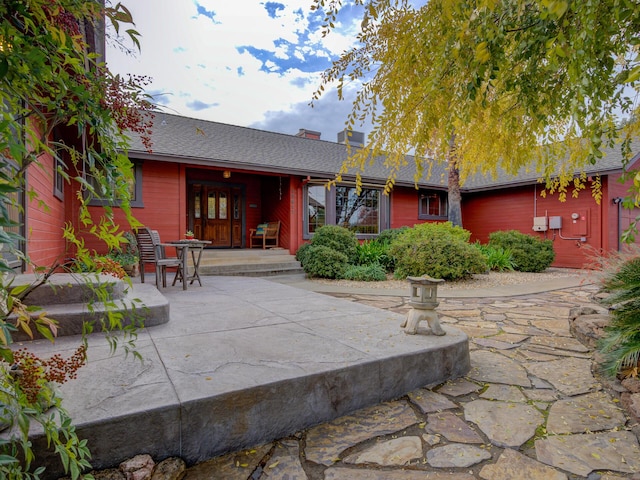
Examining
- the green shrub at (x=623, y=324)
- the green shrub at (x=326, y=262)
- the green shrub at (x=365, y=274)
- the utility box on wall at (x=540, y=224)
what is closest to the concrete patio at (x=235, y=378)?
the green shrub at (x=623, y=324)

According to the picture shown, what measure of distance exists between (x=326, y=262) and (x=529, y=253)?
578 cm

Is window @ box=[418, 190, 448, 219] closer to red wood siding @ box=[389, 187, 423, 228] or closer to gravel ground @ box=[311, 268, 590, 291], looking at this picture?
red wood siding @ box=[389, 187, 423, 228]

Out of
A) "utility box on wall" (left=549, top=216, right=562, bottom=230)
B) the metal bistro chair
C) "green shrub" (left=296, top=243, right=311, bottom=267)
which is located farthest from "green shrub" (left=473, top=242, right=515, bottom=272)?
the metal bistro chair

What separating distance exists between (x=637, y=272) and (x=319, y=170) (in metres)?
8.66

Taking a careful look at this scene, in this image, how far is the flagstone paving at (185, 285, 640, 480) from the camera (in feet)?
5.55

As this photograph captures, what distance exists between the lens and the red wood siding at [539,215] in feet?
36.1

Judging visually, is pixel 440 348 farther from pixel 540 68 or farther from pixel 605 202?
pixel 605 202

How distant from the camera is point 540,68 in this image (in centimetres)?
221

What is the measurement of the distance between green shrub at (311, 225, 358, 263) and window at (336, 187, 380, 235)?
2533 millimetres

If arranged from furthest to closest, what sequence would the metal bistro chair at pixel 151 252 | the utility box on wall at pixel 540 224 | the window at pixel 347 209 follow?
the utility box on wall at pixel 540 224, the window at pixel 347 209, the metal bistro chair at pixel 151 252

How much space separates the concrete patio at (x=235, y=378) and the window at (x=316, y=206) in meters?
7.89

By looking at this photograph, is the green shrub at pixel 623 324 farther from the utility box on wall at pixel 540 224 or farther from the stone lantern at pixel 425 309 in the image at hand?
the utility box on wall at pixel 540 224

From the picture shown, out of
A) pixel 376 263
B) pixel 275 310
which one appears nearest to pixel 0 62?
pixel 275 310

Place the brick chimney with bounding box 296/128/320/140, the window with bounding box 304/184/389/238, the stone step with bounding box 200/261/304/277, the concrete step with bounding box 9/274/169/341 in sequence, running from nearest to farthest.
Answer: the concrete step with bounding box 9/274/169/341, the stone step with bounding box 200/261/304/277, the window with bounding box 304/184/389/238, the brick chimney with bounding box 296/128/320/140
